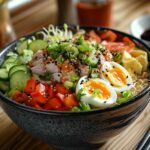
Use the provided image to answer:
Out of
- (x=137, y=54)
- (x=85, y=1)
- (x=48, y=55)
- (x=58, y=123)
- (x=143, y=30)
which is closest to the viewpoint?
(x=58, y=123)

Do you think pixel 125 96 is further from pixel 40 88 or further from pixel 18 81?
pixel 18 81

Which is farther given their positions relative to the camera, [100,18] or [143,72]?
[100,18]

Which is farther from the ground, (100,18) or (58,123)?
(100,18)

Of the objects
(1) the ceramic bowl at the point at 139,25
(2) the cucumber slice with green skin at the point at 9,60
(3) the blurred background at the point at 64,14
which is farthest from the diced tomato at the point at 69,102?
(3) the blurred background at the point at 64,14

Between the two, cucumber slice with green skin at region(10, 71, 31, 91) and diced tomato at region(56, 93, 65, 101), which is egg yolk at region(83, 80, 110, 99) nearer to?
diced tomato at region(56, 93, 65, 101)

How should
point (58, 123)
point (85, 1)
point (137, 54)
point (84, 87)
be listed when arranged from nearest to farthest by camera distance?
point (58, 123) < point (84, 87) < point (137, 54) < point (85, 1)

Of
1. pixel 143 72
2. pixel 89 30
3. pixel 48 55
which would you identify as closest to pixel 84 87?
pixel 48 55

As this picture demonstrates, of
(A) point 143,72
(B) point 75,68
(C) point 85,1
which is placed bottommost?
(A) point 143,72

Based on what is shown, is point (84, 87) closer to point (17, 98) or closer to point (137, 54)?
point (17, 98)
